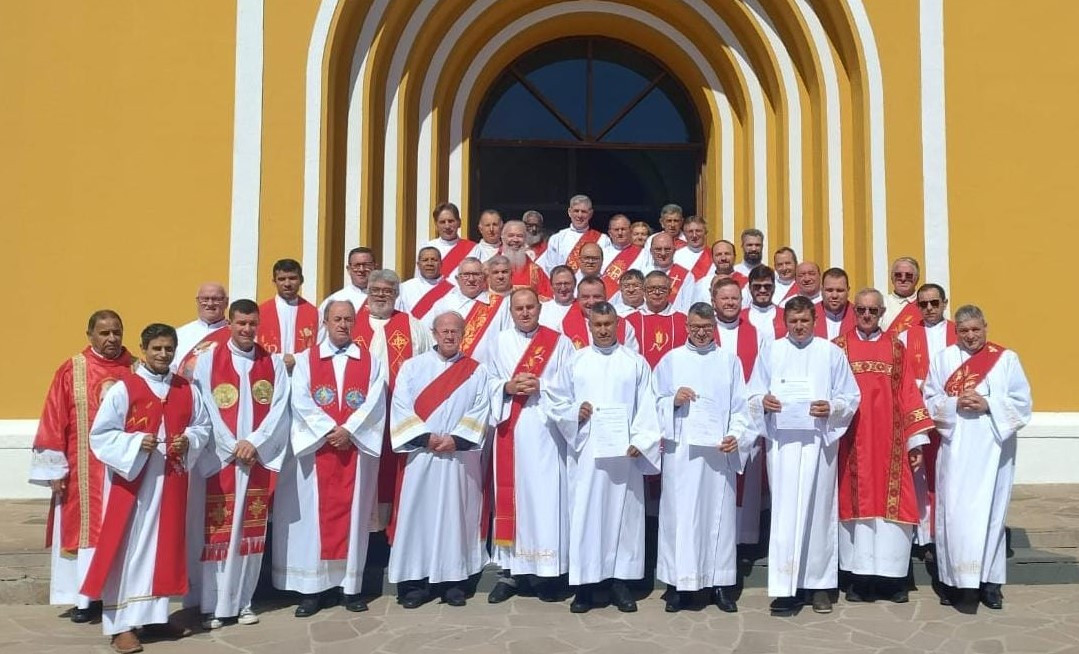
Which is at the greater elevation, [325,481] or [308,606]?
[325,481]

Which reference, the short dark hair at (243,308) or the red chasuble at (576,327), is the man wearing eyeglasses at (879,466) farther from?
the short dark hair at (243,308)

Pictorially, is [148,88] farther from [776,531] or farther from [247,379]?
[776,531]

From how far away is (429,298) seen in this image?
673cm

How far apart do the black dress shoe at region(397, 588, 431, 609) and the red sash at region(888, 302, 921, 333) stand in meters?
3.32

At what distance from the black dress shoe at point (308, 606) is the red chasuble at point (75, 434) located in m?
1.14

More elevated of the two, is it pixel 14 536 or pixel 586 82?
pixel 586 82

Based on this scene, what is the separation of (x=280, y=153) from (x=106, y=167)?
1.38 meters

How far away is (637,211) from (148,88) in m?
4.72

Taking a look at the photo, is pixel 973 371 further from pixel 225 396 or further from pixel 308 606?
pixel 225 396

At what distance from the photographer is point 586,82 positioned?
388 inches

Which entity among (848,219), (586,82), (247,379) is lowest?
(247,379)

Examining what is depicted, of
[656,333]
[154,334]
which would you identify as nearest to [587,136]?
[656,333]

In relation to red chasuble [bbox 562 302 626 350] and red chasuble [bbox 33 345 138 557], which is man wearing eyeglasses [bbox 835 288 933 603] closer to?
red chasuble [bbox 562 302 626 350]

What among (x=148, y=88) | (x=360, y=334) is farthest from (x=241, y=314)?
(x=148, y=88)
